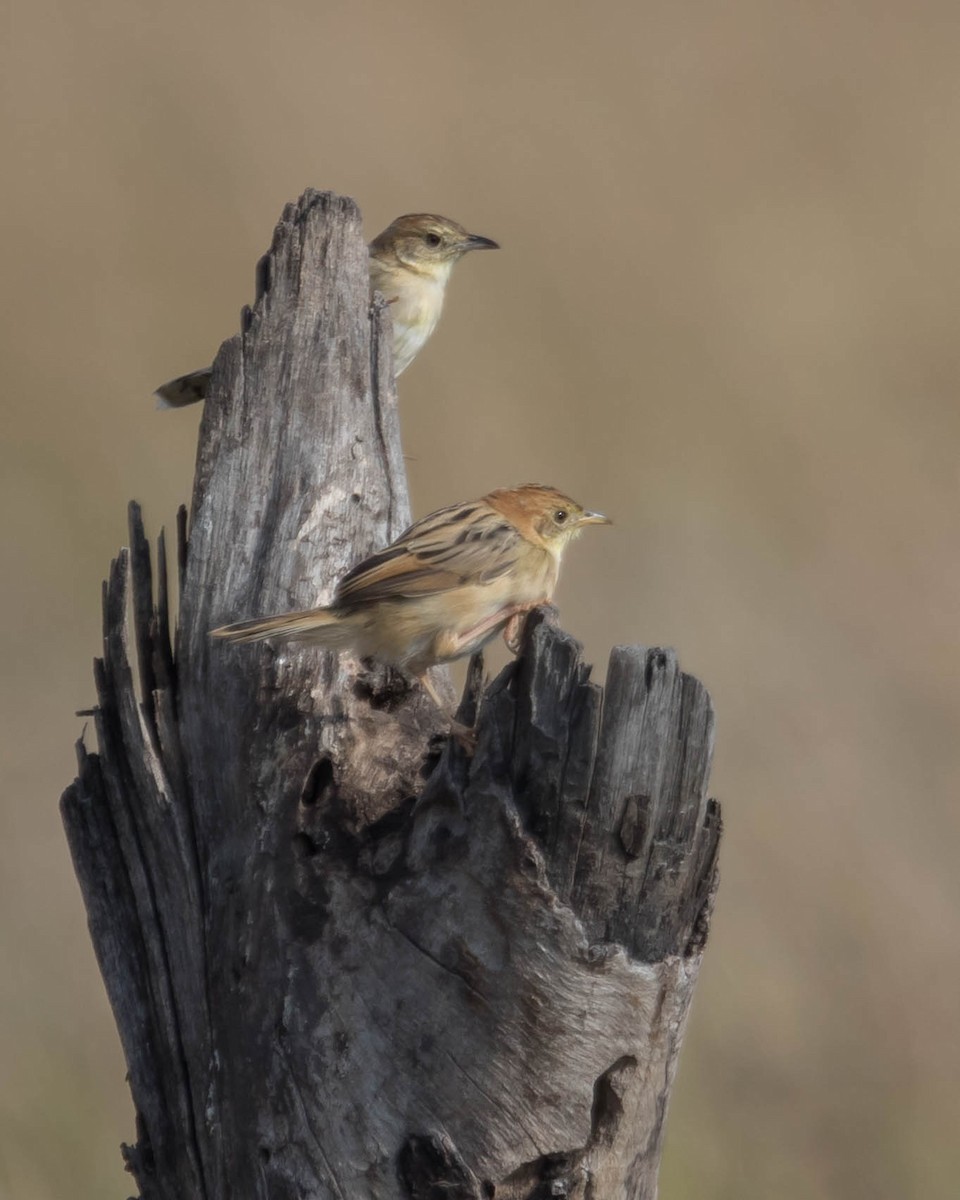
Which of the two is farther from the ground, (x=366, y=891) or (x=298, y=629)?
(x=298, y=629)

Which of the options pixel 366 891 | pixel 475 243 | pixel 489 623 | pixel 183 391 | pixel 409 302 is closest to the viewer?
pixel 366 891

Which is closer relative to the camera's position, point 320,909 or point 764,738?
point 320,909

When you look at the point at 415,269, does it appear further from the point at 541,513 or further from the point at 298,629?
the point at 298,629

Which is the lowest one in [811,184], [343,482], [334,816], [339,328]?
[334,816]

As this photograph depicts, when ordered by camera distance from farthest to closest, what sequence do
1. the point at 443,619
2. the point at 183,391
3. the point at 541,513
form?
the point at 183,391 → the point at 541,513 → the point at 443,619

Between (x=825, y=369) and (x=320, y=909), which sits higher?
(x=825, y=369)

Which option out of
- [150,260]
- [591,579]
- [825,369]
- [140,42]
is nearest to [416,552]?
[591,579]

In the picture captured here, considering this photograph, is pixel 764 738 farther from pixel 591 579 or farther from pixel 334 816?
pixel 334 816

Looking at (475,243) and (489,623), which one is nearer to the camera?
(489,623)

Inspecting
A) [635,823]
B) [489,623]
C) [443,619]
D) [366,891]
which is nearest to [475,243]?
[489,623]
